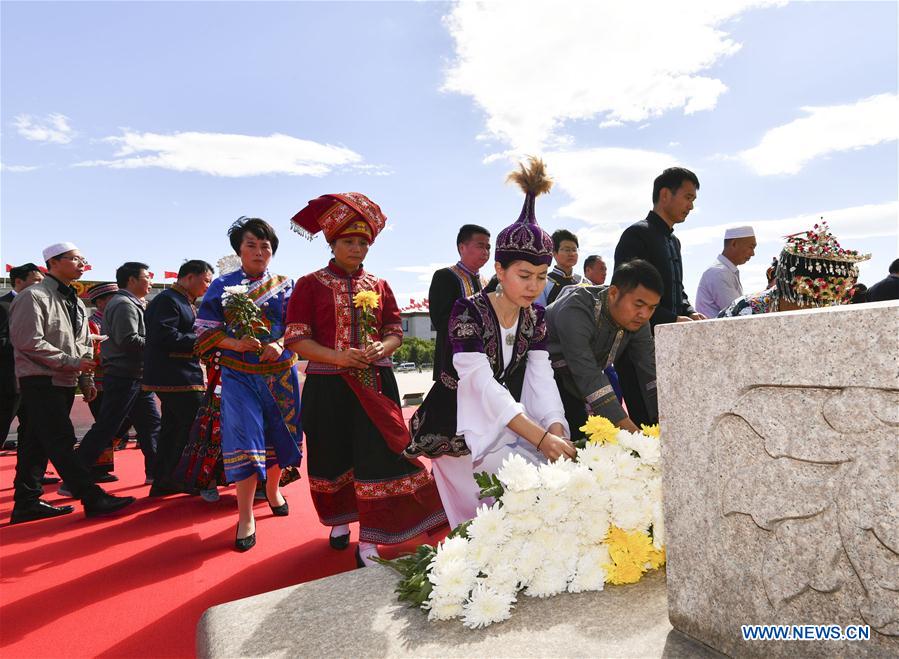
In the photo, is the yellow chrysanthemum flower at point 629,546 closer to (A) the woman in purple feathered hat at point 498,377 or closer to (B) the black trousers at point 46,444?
(A) the woman in purple feathered hat at point 498,377

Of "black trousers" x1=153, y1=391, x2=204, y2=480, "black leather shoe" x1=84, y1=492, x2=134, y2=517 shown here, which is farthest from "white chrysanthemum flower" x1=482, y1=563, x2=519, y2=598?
"black trousers" x1=153, y1=391, x2=204, y2=480

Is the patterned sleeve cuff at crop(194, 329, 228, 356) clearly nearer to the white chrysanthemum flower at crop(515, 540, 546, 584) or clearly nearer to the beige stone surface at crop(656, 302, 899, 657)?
the white chrysanthemum flower at crop(515, 540, 546, 584)

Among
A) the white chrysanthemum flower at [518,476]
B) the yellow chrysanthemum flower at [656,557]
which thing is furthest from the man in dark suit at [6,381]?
the yellow chrysanthemum flower at [656,557]

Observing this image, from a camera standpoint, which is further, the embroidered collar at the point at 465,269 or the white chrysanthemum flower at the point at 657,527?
the embroidered collar at the point at 465,269

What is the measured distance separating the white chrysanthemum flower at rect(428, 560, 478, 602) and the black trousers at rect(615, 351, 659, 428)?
7.84ft

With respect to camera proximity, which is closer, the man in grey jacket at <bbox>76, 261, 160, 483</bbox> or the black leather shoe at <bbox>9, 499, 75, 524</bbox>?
the black leather shoe at <bbox>9, 499, 75, 524</bbox>

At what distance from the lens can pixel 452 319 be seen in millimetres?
2900

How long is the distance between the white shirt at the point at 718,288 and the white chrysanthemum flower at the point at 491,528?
3.70 m

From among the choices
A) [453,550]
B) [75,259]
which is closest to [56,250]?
[75,259]

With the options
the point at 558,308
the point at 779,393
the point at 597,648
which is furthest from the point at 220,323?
the point at 779,393

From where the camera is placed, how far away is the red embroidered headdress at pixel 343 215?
3.53 m

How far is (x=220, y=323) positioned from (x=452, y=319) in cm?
212

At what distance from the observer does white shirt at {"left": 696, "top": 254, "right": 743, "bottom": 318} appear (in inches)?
194

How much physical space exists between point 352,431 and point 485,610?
1940 mm
